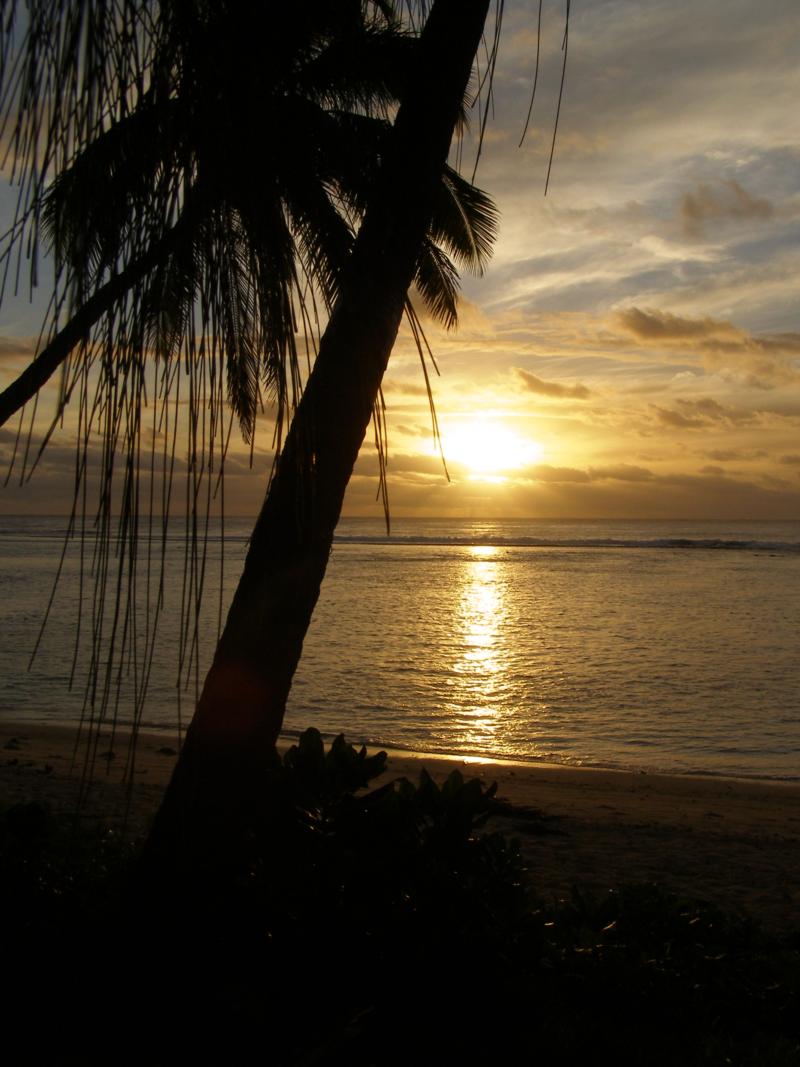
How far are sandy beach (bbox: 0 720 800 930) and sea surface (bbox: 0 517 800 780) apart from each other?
884 millimetres

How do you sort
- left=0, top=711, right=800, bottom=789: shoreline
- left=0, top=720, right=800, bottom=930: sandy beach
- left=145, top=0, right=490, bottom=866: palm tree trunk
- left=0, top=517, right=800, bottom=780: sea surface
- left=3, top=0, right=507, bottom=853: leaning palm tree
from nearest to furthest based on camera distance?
1. left=3, top=0, right=507, bottom=853: leaning palm tree
2. left=145, top=0, right=490, bottom=866: palm tree trunk
3. left=0, top=720, right=800, bottom=930: sandy beach
4. left=0, top=711, right=800, bottom=789: shoreline
5. left=0, top=517, right=800, bottom=780: sea surface

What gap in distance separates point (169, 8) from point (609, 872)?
5.64 meters

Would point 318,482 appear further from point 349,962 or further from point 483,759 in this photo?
point 483,759

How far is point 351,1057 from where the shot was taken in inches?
93.8

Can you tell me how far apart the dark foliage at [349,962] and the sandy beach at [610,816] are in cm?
181

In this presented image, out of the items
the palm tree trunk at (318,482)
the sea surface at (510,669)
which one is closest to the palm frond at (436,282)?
the sea surface at (510,669)

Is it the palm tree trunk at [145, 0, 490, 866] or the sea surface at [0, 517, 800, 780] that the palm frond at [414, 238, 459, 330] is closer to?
the sea surface at [0, 517, 800, 780]

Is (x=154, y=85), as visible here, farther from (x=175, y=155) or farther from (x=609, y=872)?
(x=609, y=872)

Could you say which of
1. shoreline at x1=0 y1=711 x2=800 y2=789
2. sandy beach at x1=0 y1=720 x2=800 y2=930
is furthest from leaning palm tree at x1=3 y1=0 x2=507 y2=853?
shoreline at x1=0 y1=711 x2=800 y2=789

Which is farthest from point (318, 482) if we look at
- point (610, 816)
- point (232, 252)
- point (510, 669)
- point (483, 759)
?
point (510, 669)

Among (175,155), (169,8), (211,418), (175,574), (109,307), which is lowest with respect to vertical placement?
(175,574)

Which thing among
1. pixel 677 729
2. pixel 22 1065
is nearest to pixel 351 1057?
pixel 22 1065

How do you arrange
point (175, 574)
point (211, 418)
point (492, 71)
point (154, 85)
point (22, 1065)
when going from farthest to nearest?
point (175, 574), point (22, 1065), point (492, 71), point (211, 418), point (154, 85)

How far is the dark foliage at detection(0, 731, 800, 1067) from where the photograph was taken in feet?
7.89
